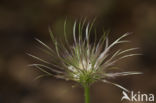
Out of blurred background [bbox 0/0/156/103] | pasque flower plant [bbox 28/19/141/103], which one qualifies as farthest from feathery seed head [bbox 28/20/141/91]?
blurred background [bbox 0/0/156/103]

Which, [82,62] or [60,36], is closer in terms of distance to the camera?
[82,62]

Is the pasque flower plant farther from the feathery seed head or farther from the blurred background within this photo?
the blurred background

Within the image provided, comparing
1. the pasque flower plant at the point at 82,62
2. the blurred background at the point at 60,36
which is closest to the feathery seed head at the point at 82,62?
the pasque flower plant at the point at 82,62

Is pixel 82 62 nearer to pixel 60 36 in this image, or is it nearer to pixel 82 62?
pixel 82 62

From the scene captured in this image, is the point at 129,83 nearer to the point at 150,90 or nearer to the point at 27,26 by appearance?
the point at 150,90

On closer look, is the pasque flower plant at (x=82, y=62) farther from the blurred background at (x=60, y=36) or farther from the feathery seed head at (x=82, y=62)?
the blurred background at (x=60, y=36)

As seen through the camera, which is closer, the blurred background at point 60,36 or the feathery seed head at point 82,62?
the feathery seed head at point 82,62

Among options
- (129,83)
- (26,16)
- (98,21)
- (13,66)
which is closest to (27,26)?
(26,16)

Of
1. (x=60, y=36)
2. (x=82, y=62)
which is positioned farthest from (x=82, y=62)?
(x=60, y=36)
